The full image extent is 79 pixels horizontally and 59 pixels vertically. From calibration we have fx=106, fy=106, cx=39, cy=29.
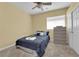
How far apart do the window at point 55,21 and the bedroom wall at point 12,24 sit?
1.73ft

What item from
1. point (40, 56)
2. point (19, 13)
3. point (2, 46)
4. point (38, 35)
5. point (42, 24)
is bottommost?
point (40, 56)

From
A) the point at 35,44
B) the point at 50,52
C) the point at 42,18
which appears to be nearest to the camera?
the point at 35,44

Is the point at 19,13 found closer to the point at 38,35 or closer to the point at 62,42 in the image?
the point at 38,35

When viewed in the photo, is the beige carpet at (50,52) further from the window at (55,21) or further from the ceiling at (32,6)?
the ceiling at (32,6)

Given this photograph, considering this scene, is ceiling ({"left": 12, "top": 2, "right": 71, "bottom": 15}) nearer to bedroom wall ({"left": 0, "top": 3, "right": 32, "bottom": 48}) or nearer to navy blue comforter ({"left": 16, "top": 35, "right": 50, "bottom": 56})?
bedroom wall ({"left": 0, "top": 3, "right": 32, "bottom": 48})

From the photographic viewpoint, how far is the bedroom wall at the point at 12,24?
2.62 meters

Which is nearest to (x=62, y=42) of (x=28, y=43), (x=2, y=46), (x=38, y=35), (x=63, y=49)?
(x=63, y=49)

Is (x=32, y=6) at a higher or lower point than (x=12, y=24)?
higher

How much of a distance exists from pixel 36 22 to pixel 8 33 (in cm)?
78

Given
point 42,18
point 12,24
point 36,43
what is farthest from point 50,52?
point 12,24

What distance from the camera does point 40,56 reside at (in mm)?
2531

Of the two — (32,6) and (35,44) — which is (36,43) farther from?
(32,6)

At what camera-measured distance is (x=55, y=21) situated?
271 cm

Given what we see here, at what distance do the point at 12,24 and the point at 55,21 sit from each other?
1.10 meters
